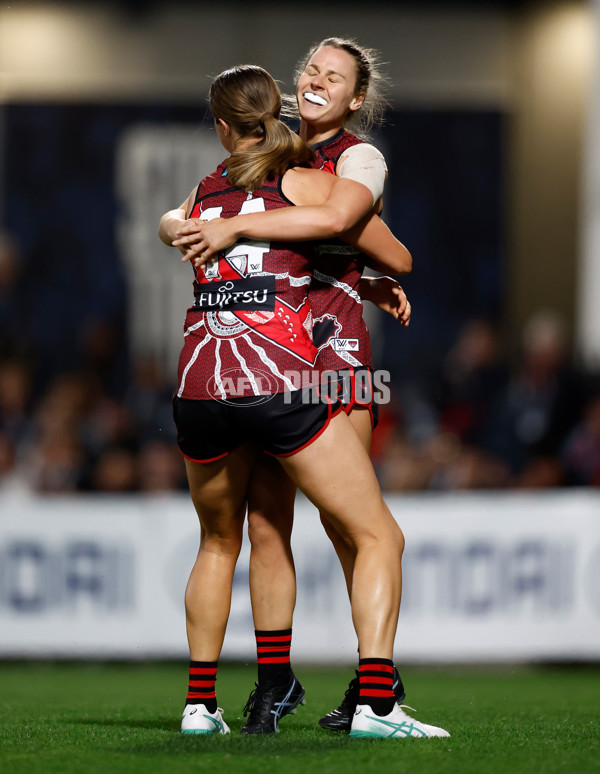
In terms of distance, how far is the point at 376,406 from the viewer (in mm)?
3900

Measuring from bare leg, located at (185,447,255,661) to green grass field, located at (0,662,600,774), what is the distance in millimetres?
328

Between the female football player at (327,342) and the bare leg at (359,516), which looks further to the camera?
the female football player at (327,342)

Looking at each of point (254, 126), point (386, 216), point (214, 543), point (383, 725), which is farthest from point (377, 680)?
Result: point (386, 216)

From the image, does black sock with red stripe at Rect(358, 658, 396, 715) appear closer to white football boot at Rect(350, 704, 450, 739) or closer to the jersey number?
white football boot at Rect(350, 704, 450, 739)

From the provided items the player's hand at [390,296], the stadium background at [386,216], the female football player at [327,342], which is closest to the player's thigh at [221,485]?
the female football player at [327,342]

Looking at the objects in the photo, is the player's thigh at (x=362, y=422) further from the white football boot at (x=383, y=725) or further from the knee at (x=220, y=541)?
the white football boot at (x=383, y=725)

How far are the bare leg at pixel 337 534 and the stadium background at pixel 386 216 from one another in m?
3.58

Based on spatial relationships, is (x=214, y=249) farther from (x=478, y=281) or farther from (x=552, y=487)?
(x=478, y=281)

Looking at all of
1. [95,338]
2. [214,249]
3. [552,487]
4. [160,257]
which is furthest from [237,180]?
[160,257]

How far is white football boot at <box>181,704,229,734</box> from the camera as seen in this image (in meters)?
3.56

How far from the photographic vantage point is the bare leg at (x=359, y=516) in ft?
11.1

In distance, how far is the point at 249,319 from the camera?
3.39 meters

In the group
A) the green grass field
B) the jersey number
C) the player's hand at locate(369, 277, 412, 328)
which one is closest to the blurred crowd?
the green grass field

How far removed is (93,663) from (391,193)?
7.34 metres
